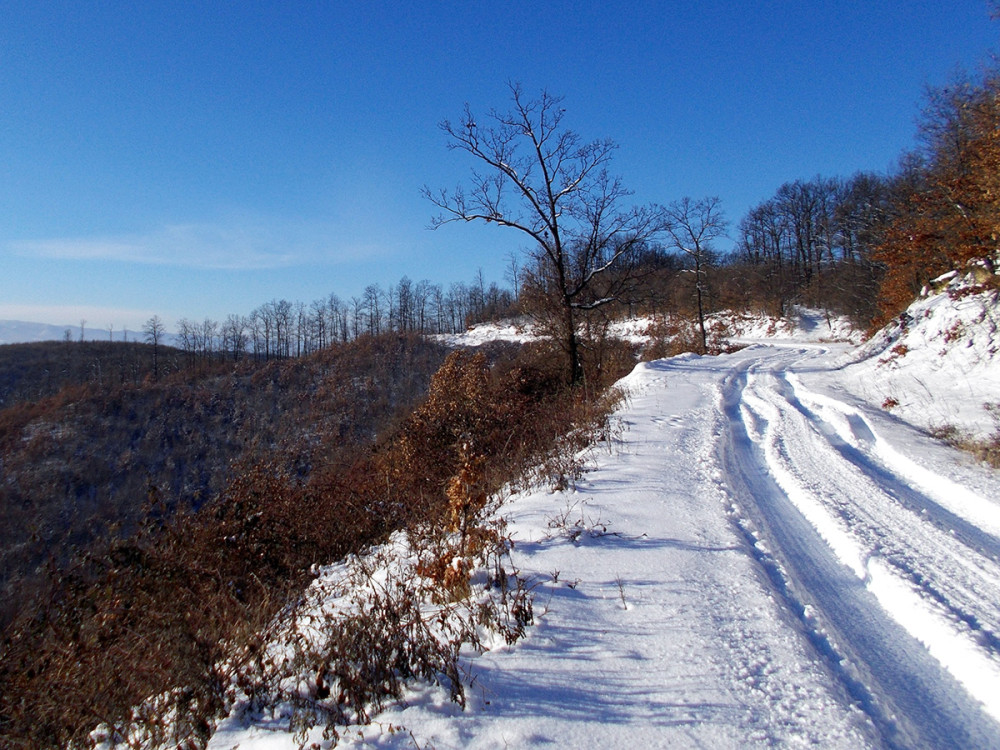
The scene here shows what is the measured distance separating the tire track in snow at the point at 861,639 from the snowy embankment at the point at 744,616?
0.5 inches

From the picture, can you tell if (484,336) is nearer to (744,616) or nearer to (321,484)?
(321,484)

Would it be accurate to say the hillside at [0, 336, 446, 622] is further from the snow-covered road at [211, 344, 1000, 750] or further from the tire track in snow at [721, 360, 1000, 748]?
the tire track in snow at [721, 360, 1000, 748]

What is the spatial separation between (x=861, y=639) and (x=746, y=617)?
2.09ft

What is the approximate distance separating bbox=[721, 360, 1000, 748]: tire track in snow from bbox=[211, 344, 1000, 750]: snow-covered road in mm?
11

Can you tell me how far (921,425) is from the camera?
898 centimetres

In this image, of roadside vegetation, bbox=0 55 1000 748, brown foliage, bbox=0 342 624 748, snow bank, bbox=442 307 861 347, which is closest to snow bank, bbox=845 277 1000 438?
roadside vegetation, bbox=0 55 1000 748

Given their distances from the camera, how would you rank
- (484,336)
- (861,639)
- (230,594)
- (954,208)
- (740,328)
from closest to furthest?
1. (861,639)
2. (230,594)
3. (954,208)
4. (484,336)
5. (740,328)

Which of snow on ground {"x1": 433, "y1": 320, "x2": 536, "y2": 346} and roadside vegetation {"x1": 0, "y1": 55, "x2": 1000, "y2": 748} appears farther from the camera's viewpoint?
snow on ground {"x1": 433, "y1": 320, "x2": 536, "y2": 346}

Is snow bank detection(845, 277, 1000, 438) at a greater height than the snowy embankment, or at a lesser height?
greater

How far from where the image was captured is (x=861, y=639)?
3.22 meters

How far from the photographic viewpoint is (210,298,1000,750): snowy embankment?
8.11ft

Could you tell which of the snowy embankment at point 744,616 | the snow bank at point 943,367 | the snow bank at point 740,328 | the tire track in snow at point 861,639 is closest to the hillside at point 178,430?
the snow bank at point 740,328

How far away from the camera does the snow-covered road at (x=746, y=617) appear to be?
247 cm

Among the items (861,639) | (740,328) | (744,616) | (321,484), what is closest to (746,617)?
(744,616)
